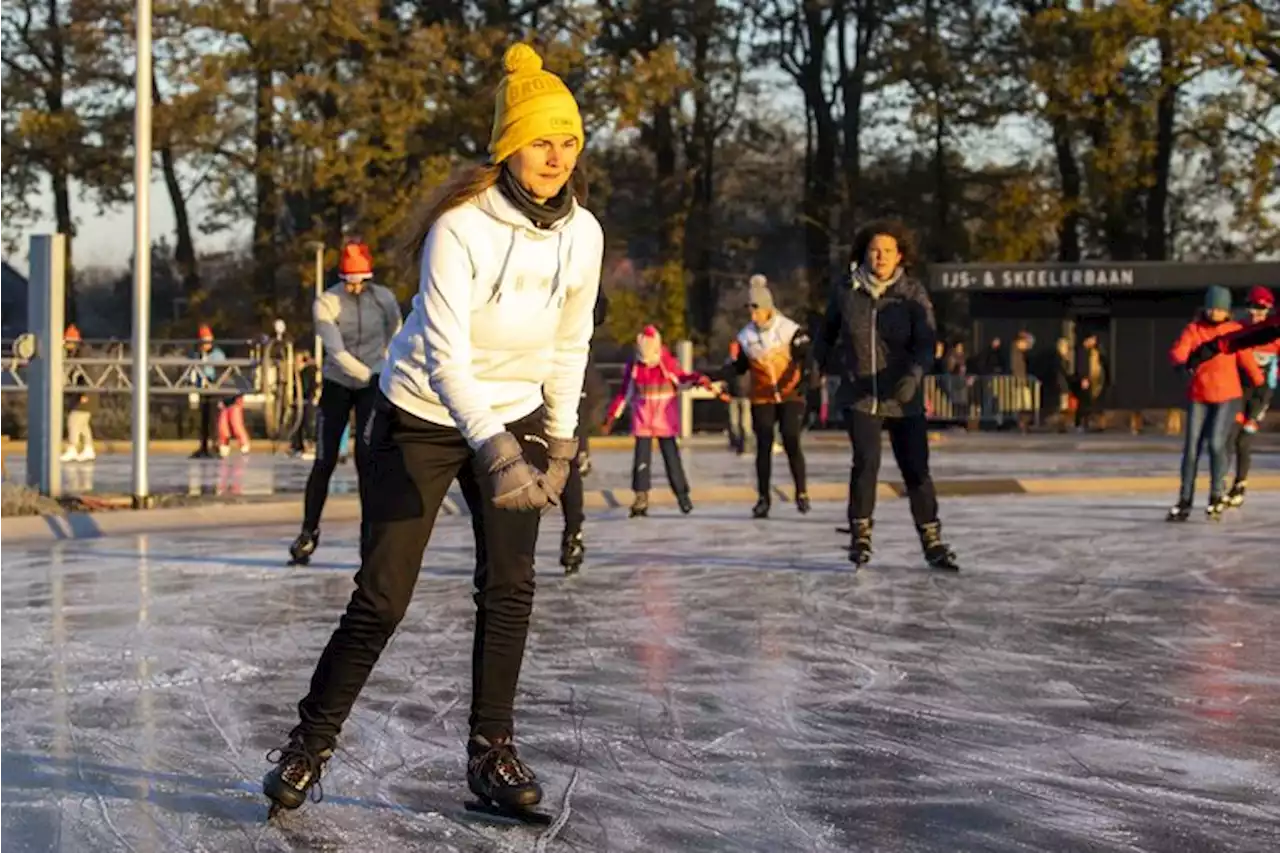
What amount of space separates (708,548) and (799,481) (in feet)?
9.55

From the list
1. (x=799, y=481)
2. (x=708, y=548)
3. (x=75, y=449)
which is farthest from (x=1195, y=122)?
(x=708, y=548)

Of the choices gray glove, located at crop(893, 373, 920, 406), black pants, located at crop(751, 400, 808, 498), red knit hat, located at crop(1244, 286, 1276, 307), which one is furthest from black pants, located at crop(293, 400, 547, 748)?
black pants, located at crop(751, 400, 808, 498)

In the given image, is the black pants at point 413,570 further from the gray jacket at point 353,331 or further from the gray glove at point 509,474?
the gray jacket at point 353,331

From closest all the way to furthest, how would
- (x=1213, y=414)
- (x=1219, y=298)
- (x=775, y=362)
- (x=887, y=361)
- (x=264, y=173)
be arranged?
(x=887, y=361) < (x=1219, y=298) < (x=1213, y=414) < (x=775, y=362) < (x=264, y=173)

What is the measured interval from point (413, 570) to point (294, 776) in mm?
571

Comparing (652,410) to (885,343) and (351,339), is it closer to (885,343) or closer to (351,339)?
(885,343)

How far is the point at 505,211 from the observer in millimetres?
5129

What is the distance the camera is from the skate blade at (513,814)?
502 cm

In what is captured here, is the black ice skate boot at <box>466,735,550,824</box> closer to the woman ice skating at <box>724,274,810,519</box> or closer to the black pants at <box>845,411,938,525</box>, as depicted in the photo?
the black pants at <box>845,411,938,525</box>

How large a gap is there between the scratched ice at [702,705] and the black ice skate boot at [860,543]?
0.12m

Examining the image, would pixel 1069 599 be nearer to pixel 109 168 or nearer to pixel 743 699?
pixel 743 699

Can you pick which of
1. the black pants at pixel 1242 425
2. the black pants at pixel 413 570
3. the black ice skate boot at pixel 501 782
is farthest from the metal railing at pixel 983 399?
the black ice skate boot at pixel 501 782

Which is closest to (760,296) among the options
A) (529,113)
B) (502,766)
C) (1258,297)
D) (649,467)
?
(649,467)

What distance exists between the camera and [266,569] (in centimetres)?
1155
